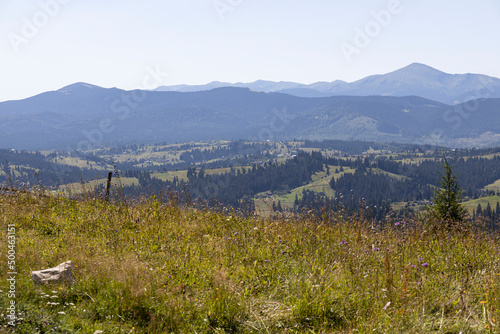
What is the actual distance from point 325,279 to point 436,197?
74.9 feet

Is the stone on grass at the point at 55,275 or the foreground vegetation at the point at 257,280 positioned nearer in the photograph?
the foreground vegetation at the point at 257,280

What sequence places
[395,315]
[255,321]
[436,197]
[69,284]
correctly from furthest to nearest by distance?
[436,197], [69,284], [255,321], [395,315]

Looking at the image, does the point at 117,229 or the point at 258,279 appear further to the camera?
the point at 117,229

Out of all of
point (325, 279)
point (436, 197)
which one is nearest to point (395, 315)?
point (325, 279)

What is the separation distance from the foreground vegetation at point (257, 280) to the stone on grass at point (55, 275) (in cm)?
10

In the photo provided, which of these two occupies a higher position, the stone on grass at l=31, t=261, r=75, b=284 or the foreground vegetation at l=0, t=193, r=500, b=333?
the stone on grass at l=31, t=261, r=75, b=284

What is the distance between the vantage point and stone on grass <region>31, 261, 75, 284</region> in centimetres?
598

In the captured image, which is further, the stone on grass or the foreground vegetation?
the stone on grass

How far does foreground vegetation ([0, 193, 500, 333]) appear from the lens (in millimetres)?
5180

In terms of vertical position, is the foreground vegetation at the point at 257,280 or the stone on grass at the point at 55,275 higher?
the stone on grass at the point at 55,275

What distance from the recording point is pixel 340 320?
5324 millimetres

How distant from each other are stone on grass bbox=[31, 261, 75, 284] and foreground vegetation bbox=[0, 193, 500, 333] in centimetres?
10

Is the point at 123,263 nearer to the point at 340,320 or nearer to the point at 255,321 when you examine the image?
the point at 255,321

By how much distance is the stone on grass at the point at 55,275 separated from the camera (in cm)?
598
